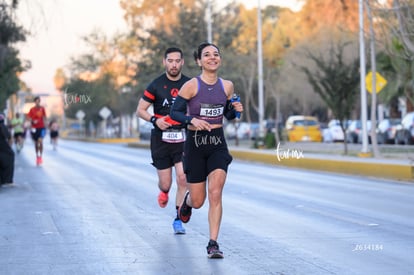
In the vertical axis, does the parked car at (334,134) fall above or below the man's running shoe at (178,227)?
above

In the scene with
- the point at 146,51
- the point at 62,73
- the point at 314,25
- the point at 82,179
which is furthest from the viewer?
the point at 314,25

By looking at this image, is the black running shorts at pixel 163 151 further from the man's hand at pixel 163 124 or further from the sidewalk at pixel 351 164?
the sidewalk at pixel 351 164

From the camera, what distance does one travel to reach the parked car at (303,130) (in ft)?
165

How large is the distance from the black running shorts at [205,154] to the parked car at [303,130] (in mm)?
41027

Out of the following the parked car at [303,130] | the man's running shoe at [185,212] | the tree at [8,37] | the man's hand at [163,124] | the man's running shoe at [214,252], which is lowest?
the man's running shoe at [214,252]

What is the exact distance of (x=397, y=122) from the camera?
44031mm

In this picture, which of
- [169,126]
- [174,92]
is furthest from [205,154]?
[174,92]

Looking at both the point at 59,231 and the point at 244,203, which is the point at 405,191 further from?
the point at 59,231

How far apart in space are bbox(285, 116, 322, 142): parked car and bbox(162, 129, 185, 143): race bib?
128 feet

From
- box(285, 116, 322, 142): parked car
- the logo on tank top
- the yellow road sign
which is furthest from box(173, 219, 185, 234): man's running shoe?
box(285, 116, 322, 142): parked car

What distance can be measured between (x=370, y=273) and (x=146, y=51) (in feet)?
144

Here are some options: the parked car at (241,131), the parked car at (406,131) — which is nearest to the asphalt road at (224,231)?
the parked car at (406,131)

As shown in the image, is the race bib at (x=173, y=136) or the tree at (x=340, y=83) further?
the tree at (x=340, y=83)

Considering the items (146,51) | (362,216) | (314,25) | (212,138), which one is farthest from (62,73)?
(212,138)
